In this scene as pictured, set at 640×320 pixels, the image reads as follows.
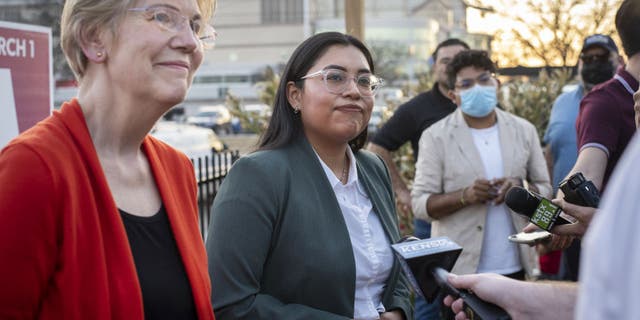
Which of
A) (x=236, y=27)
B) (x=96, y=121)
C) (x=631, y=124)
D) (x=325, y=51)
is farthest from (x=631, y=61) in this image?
(x=236, y=27)

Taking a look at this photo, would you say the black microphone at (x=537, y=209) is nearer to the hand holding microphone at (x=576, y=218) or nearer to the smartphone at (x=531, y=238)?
the hand holding microphone at (x=576, y=218)

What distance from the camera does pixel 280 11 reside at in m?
101

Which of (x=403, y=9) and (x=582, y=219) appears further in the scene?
(x=403, y=9)

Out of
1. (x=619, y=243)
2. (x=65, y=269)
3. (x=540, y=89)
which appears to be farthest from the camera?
(x=540, y=89)

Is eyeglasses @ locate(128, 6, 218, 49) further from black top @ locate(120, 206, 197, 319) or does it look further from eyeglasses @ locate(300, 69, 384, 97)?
eyeglasses @ locate(300, 69, 384, 97)

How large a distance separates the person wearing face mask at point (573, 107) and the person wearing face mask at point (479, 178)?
80cm

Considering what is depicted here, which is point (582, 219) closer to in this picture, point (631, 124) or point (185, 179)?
point (631, 124)

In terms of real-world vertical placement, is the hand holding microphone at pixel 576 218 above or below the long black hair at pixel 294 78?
below

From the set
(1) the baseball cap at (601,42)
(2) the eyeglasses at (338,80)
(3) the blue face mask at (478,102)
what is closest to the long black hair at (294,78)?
(2) the eyeglasses at (338,80)

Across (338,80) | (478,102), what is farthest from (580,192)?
(478,102)

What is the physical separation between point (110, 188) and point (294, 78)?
1.27 metres

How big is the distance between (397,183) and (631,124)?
3091 mm

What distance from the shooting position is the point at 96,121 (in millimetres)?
2371

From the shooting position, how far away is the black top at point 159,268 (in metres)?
2.32
